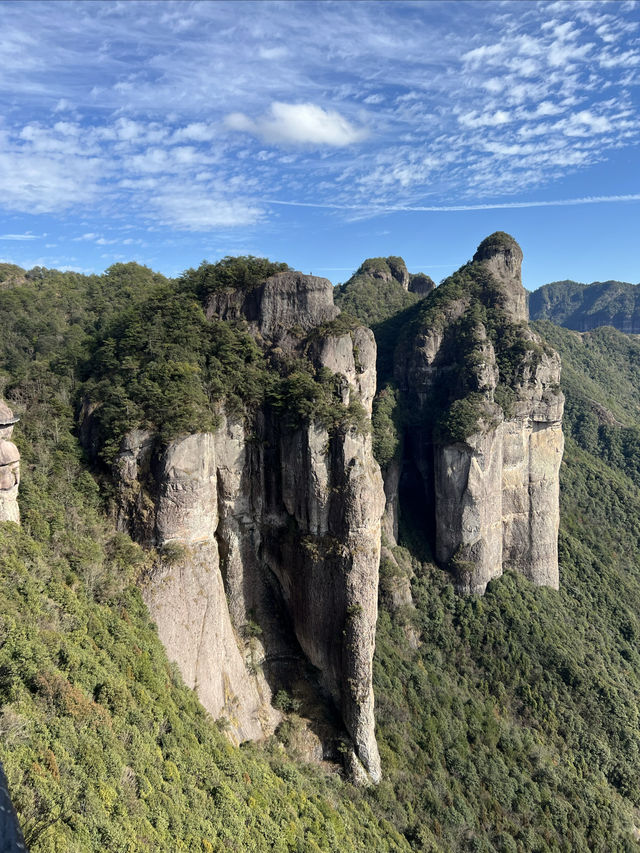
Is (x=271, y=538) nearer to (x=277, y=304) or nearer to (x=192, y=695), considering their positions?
(x=192, y=695)

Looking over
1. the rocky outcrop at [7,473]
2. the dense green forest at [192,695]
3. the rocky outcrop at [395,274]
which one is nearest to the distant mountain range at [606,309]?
the rocky outcrop at [395,274]

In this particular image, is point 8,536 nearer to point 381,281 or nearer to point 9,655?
point 9,655

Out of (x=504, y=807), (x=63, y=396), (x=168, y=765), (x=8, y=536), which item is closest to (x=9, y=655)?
(x=8, y=536)

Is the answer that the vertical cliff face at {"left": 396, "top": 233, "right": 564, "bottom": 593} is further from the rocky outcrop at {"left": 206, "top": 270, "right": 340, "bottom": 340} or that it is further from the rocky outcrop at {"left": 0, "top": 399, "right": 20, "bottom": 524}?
the rocky outcrop at {"left": 0, "top": 399, "right": 20, "bottom": 524}

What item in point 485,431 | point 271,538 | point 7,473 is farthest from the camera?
point 485,431

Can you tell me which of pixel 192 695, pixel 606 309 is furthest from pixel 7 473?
pixel 606 309

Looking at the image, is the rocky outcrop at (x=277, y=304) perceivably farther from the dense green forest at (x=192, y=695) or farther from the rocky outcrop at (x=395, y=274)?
the rocky outcrop at (x=395, y=274)
